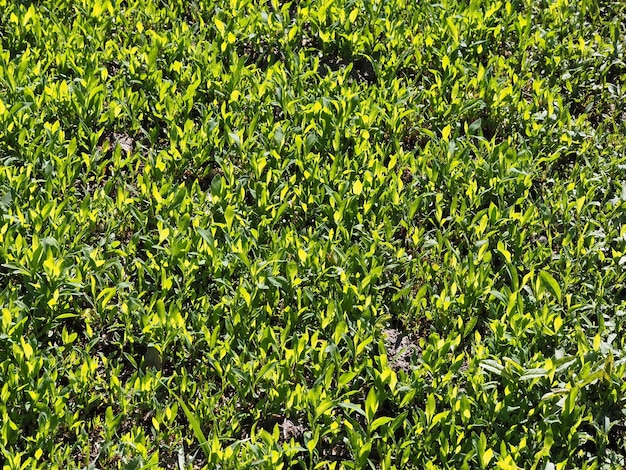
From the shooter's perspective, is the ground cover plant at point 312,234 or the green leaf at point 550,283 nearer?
the ground cover plant at point 312,234

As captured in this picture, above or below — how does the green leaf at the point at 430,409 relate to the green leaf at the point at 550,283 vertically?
below

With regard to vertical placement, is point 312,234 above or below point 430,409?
above

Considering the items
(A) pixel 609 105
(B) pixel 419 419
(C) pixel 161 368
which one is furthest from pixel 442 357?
(A) pixel 609 105

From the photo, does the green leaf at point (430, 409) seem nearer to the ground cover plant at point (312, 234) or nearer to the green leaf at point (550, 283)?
the ground cover plant at point (312, 234)

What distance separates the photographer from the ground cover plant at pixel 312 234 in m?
3.05

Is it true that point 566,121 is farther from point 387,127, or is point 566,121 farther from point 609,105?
→ point 387,127

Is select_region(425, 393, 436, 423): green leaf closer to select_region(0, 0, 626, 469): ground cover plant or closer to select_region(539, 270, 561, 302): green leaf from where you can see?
select_region(0, 0, 626, 469): ground cover plant

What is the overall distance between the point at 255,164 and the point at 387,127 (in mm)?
722

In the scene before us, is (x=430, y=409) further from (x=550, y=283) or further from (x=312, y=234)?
(x=312, y=234)

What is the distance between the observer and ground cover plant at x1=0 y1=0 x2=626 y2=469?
10.0 ft

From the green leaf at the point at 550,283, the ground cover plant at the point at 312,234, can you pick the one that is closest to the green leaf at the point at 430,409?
the ground cover plant at the point at 312,234

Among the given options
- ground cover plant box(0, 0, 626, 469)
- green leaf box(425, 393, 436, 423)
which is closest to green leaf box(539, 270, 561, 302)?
ground cover plant box(0, 0, 626, 469)

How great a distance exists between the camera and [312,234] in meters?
3.63


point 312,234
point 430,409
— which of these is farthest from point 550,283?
point 312,234
